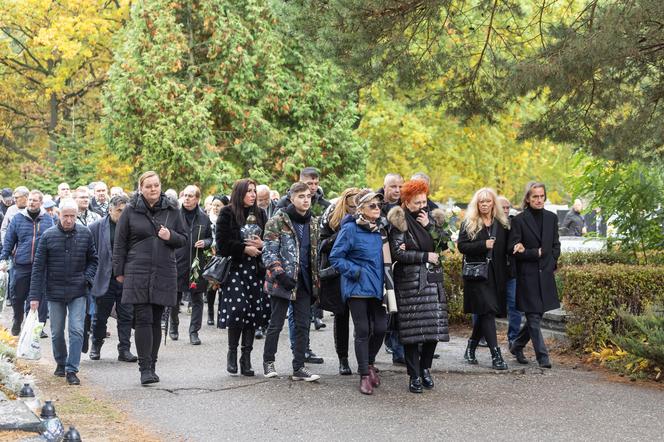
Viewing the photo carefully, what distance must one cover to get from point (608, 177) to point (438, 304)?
486 cm

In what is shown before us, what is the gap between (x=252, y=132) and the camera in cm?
2572

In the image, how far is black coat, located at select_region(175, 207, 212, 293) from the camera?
13.0 m

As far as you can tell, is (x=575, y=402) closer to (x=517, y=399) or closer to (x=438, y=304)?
(x=517, y=399)

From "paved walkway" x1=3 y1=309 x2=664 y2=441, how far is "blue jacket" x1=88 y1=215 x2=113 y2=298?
88 cm

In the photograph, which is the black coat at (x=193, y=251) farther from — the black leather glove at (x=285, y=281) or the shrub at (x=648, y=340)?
the shrub at (x=648, y=340)

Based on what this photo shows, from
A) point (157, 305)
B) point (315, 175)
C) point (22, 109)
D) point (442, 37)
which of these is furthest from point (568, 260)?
point (22, 109)

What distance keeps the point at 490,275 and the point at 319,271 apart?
201cm

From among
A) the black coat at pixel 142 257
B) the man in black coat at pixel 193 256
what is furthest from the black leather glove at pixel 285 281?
the man in black coat at pixel 193 256

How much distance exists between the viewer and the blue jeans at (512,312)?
11148 mm

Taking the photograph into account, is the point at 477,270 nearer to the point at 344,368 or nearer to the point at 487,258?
the point at 487,258

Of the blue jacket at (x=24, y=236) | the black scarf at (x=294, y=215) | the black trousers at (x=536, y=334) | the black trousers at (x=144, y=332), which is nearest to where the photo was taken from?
the black trousers at (x=144, y=332)

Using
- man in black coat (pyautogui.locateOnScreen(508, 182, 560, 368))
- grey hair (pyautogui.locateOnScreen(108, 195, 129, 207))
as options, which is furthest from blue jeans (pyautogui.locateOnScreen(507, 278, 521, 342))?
grey hair (pyautogui.locateOnScreen(108, 195, 129, 207))

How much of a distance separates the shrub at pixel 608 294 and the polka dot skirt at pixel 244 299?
11.6ft

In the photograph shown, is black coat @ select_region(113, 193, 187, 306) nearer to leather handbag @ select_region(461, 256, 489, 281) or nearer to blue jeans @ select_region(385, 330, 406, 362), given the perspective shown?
blue jeans @ select_region(385, 330, 406, 362)
